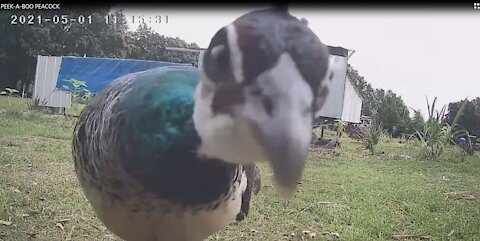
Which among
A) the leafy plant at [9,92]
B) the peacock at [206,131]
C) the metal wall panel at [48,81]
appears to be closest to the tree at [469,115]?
the peacock at [206,131]

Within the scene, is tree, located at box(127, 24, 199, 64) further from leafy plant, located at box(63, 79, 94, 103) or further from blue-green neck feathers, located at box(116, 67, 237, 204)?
blue-green neck feathers, located at box(116, 67, 237, 204)

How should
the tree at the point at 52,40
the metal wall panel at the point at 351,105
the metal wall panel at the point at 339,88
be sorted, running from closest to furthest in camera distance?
the metal wall panel at the point at 339,88
the metal wall panel at the point at 351,105
the tree at the point at 52,40

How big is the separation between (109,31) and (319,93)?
0.57 metres

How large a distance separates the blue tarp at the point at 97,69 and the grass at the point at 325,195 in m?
0.08

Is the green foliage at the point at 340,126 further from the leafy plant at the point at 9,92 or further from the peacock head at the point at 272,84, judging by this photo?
the leafy plant at the point at 9,92

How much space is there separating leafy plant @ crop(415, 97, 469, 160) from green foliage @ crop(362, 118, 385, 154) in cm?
8

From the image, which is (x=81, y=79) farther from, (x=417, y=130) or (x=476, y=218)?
(x=476, y=218)

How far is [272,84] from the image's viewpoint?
43cm

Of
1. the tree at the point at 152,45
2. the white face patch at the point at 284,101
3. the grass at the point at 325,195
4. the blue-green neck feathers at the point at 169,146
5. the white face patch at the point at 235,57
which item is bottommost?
the grass at the point at 325,195

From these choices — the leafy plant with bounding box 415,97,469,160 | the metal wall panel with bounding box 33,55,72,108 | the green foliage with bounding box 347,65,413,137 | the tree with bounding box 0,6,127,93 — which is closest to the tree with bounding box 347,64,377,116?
the green foliage with bounding box 347,65,413,137

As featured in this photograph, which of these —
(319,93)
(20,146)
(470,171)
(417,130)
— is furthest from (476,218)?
(20,146)

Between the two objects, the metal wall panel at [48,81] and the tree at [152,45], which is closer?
the tree at [152,45]

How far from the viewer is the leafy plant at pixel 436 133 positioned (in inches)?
38.5

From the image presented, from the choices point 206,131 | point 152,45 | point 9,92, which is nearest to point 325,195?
point 152,45
